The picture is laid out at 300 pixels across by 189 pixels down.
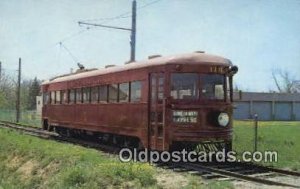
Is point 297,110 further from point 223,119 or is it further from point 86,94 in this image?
point 223,119

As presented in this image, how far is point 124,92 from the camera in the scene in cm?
1828

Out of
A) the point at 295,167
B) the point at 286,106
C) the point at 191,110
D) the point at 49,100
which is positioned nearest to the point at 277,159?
the point at 295,167

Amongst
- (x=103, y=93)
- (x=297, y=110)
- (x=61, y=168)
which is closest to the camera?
(x=61, y=168)

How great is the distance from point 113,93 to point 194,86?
14.1ft

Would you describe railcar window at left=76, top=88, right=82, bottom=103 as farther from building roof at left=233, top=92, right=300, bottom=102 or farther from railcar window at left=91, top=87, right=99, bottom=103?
building roof at left=233, top=92, right=300, bottom=102

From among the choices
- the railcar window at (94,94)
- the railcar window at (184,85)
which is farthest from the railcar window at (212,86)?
the railcar window at (94,94)

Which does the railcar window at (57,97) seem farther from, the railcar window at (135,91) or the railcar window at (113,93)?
the railcar window at (135,91)

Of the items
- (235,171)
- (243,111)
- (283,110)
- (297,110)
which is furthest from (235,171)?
(297,110)

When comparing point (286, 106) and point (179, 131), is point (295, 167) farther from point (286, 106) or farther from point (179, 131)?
point (286, 106)

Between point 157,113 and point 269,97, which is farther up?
point 269,97

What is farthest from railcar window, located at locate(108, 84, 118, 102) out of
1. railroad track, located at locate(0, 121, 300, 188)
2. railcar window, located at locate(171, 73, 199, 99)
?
railroad track, located at locate(0, 121, 300, 188)

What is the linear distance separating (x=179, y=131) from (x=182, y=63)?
1.94 meters

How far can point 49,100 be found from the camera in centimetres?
2859

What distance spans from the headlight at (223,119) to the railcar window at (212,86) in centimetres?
53
